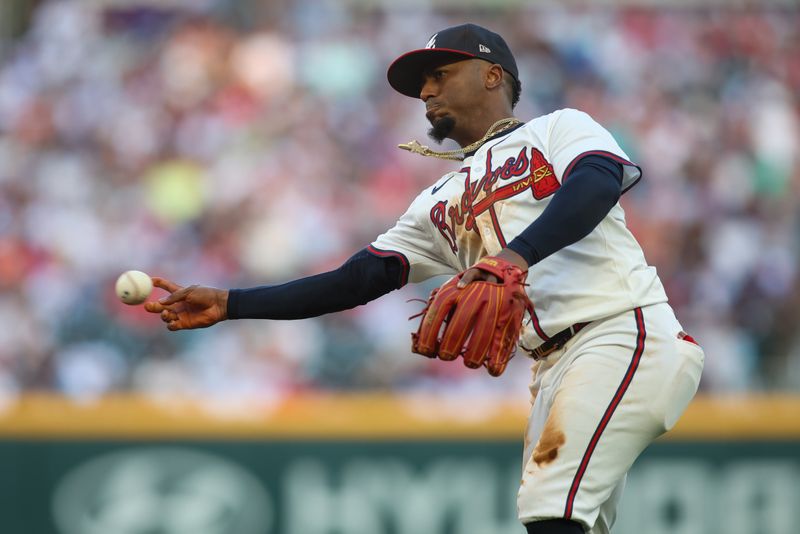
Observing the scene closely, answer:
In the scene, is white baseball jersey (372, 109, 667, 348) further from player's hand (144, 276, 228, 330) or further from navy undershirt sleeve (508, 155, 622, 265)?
player's hand (144, 276, 228, 330)

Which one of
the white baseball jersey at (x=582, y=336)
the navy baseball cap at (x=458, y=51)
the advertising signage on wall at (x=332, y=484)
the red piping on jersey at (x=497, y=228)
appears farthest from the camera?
the advertising signage on wall at (x=332, y=484)

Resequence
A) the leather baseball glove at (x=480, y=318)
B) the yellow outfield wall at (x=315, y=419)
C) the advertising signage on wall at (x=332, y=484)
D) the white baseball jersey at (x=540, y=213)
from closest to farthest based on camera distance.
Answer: the leather baseball glove at (x=480, y=318)
the white baseball jersey at (x=540, y=213)
the advertising signage on wall at (x=332, y=484)
the yellow outfield wall at (x=315, y=419)

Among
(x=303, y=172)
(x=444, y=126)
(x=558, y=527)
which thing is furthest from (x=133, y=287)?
(x=303, y=172)

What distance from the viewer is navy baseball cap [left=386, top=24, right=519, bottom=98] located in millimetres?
3752

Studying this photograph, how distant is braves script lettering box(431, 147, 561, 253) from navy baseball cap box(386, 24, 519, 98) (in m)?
0.32

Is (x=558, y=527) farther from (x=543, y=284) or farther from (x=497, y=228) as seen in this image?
(x=497, y=228)

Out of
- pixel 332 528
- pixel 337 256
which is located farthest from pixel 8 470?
pixel 337 256

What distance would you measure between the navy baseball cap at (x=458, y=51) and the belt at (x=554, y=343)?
889mm

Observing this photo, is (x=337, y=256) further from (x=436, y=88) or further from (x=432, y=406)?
(x=436, y=88)

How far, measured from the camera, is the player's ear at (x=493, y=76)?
149 inches

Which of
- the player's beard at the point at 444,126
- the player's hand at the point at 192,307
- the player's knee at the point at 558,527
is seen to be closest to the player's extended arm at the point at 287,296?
the player's hand at the point at 192,307

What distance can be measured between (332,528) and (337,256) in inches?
120

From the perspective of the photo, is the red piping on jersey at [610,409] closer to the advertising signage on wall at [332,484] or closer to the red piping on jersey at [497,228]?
the red piping on jersey at [497,228]

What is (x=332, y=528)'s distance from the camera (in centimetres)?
688
